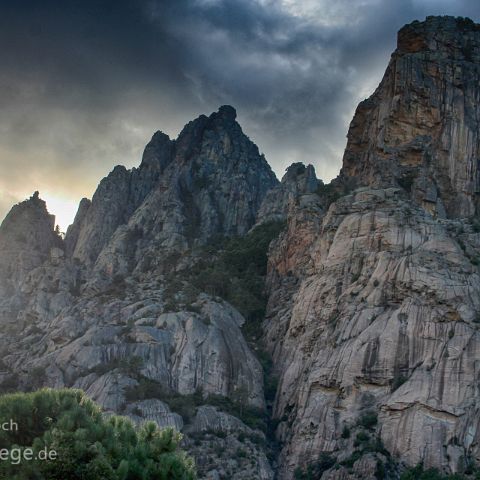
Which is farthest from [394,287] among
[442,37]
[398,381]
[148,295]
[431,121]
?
[442,37]

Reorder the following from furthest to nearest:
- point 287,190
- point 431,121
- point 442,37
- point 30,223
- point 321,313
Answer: point 30,223
point 287,190
point 442,37
point 431,121
point 321,313

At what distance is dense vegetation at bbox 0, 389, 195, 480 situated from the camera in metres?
32.5

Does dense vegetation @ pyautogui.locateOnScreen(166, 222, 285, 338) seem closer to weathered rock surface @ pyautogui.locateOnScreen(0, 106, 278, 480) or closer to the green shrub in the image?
weathered rock surface @ pyautogui.locateOnScreen(0, 106, 278, 480)

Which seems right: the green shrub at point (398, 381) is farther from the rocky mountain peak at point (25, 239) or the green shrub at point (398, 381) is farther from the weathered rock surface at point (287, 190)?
the rocky mountain peak at point (25, 239)

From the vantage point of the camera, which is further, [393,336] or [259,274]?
[259,274]

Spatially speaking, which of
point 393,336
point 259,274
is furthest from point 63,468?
point 259,274

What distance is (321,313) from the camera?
83.8m

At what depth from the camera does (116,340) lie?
8650cm

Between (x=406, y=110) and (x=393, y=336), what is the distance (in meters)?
44.0

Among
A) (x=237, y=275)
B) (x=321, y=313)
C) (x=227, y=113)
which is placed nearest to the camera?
(x=321, y=313)

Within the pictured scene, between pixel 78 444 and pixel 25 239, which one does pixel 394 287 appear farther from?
pixel 25 239

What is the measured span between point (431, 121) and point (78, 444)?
82433 millimetres

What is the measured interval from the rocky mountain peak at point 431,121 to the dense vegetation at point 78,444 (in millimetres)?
66509

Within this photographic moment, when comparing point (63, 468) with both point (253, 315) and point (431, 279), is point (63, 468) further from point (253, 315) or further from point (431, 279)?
point (253, 315)
